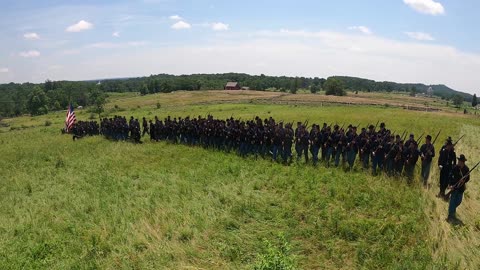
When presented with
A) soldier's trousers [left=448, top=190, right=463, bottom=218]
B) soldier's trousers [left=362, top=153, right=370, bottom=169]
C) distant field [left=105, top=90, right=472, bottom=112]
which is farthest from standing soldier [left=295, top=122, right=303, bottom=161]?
distant field [left=105, top=90, right=472, bottom=112]

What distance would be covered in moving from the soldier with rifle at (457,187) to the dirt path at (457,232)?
210 millimetres

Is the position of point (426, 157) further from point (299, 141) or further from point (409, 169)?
point (299, 141)

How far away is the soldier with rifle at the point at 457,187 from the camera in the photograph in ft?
34.0

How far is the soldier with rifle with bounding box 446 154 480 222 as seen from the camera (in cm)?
1035

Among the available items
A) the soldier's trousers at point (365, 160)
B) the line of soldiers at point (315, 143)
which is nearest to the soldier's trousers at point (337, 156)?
the line of soldiers at point (315, 143)

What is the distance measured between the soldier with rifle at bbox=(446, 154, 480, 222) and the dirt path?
21cm

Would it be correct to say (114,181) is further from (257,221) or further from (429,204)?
(429,204)

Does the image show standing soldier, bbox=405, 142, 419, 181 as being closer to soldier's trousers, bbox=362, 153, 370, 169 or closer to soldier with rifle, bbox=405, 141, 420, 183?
soldier with rifle, bbox=405, 141, 420, 183

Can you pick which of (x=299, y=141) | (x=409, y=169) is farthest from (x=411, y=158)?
(x=299, y=141)

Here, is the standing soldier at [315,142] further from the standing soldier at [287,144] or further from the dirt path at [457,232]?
the dirt path at [457,232]

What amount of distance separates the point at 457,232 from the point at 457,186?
4.22 ft

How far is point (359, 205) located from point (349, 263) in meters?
2.60

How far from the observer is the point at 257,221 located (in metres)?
10.6

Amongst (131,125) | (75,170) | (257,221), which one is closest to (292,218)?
(257,221)
